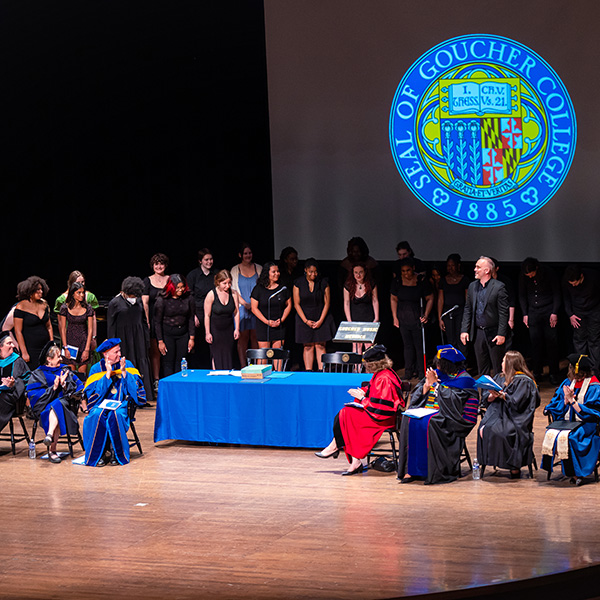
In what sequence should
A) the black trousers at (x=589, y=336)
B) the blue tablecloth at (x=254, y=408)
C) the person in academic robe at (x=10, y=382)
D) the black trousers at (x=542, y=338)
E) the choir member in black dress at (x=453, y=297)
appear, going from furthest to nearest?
the choir member in black dress at (x=453, y=297) < the black trousers at (x=542, y=338) < the black trousers at (x=589, y=336) < the person in academic robe at (x=10, y=382) < the blue tablecloth at (x=254, y=408)

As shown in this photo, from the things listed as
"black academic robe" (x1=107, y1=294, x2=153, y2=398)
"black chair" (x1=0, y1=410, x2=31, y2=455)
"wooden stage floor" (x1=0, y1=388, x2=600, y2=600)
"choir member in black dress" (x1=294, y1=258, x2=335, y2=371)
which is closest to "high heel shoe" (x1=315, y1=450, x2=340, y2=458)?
"wooden stage floor" (x1=0, y1=388, x2=600, y2=600)

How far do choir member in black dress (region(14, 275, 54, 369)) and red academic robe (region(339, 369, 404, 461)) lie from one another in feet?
12.1

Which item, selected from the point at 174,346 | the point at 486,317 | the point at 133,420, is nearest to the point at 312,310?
the point at 174,346

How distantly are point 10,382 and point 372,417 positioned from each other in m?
3.16

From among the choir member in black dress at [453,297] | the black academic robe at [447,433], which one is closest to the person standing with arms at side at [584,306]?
the choir member in black dress at [453,297]

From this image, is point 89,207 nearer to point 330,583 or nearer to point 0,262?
point 0,262

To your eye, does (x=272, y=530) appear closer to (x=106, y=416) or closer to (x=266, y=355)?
(x=106, y=416)

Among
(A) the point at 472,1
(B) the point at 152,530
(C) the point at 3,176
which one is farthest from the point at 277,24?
(B) the point at 152,530

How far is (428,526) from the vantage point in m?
6.13

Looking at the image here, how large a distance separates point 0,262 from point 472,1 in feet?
21.1

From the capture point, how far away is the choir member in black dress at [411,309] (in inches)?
407

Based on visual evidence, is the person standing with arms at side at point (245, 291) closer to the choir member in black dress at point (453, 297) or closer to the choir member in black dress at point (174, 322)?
the choir member in black dress at point (174, 322)

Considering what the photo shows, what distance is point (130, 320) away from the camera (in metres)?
9.64

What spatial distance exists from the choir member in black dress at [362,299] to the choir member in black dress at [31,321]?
3.09 m
